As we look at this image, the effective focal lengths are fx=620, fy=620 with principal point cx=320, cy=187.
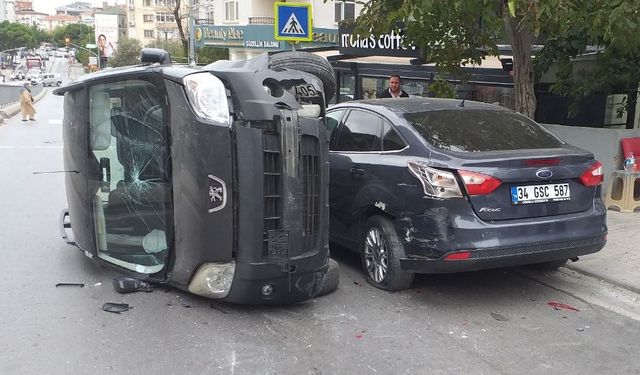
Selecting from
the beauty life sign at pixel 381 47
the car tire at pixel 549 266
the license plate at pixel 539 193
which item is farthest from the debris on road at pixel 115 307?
the beauty life sign at pixel 381 47

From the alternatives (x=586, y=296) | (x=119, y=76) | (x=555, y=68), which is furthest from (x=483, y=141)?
(x=555, y=68)

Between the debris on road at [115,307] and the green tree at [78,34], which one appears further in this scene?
the green tree at [78,34]

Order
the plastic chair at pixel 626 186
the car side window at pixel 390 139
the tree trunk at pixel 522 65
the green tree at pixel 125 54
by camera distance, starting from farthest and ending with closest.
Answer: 1. the green tree at pixel 125 54
2. the plastic chair at pixel 626 186
3. the tree trunk at pixel 522 65
4. the car side window at pixel 390 139

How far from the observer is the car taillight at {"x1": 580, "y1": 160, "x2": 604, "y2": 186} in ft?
15.5

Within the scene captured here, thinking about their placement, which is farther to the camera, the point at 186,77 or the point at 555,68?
the point at 555,68

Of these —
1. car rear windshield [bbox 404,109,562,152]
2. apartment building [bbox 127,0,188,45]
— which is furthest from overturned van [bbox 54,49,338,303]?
apartment building [bbox 127,0,188,45]

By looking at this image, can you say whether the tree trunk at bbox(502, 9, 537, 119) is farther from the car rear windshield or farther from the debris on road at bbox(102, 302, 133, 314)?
the debris on road at bbox(102, 302, 133, 314)

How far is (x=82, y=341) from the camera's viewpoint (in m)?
3.98

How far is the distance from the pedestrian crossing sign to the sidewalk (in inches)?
216

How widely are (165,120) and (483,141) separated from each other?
242 cm

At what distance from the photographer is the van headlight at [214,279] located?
165 inches

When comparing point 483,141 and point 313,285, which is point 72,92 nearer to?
point 313,285

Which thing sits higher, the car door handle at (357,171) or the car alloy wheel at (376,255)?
the car door handle at (357,171)

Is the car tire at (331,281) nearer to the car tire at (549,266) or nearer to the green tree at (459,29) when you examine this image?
the car tire at (549,266)
